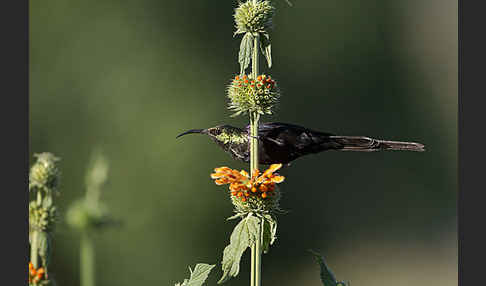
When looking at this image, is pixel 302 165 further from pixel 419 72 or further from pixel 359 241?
pixel 419 72

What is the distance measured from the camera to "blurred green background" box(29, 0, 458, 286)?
3.46 meters

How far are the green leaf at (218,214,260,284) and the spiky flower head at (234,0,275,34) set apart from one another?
1.26 feet

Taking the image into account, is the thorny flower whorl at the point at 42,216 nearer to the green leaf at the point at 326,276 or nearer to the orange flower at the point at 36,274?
the orange flower at the point at 36,274

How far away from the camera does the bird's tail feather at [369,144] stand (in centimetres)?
124

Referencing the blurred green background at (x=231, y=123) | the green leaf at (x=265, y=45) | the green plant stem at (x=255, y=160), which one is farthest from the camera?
the blurred green background at (x=231, y=123)

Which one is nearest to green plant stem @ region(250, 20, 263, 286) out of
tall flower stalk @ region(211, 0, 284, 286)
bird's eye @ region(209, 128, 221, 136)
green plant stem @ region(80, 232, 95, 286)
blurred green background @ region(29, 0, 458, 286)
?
tall flower stalk @ region(211, 0, 284, 286)

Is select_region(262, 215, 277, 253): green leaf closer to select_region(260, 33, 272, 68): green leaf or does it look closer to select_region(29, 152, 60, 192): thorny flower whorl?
select_region(260, 33, 272, 68): green leaf

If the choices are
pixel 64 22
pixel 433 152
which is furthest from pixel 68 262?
pixel 433 152

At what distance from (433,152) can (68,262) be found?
2.80 m

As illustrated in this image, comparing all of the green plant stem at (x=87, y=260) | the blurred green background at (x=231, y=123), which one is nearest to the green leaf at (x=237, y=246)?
the green plant stem at (x=87, y=260)

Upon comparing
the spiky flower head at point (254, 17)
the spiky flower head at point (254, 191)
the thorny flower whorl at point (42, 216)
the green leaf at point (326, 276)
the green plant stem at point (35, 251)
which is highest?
the spiky flower head at point (254, 17)

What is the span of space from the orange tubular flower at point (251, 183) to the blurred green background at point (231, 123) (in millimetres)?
1950

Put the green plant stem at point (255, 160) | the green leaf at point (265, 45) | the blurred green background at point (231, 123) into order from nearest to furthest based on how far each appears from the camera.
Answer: the green plant stem at point (255, 160) < the green leaf at point (265, 45) < the blurred green background at point (231, 123)

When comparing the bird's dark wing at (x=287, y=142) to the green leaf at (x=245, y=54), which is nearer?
the green leaf at (x=245, y=54)
